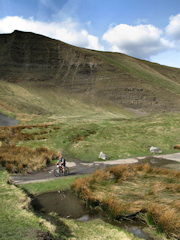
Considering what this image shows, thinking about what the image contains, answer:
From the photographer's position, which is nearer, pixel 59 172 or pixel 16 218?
pixel 16 218

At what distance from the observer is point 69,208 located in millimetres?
11258

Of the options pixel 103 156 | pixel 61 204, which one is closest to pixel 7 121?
pixel 103 156

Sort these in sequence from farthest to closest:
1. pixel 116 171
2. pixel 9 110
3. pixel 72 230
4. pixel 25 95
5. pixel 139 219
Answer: pixel 25 95, pixel 9 110, pixel 116 171, pixel 139 219, pixel 72 230

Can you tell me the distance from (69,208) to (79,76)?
101 m

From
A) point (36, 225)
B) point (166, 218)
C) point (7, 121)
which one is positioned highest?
point (36, 225)

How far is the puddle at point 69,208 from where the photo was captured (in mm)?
9238

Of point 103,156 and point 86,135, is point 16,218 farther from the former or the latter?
point 86,135

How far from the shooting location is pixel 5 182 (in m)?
13.4

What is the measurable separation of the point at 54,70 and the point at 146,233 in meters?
106

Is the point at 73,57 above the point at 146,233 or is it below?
above

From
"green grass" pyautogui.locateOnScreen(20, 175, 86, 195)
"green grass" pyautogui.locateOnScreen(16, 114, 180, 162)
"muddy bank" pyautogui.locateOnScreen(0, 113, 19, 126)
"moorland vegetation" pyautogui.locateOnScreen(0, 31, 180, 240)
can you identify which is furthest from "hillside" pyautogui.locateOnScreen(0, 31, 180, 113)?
"green grass" pyautogui.locateOnScreen(20, 175, 86, 195)

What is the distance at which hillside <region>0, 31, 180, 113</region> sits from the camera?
101 m

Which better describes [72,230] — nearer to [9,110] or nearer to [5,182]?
[5,182]

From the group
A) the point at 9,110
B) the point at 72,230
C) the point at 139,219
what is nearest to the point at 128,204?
Result: the point at 139,219
